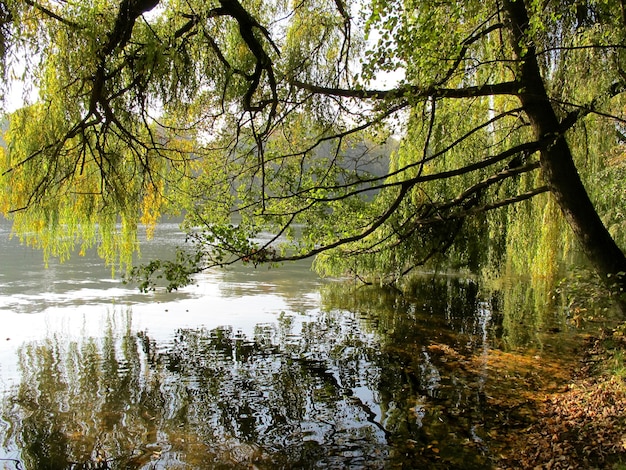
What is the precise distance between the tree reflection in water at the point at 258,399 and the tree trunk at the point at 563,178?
1.86m

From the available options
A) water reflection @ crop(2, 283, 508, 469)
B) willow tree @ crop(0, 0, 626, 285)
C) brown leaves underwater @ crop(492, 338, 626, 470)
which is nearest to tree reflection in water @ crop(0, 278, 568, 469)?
water reflection @ crop(2, 283, 508, 469)

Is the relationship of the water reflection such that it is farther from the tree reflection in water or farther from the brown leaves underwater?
the brown leaves underwater

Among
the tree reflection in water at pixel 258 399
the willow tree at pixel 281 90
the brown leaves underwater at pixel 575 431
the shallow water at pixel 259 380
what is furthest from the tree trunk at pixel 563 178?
the tree reflection in water at pixel 258 399

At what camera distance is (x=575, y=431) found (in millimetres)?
4105

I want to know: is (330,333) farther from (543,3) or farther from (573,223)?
(543,3)

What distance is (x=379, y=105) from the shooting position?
13.1 feet

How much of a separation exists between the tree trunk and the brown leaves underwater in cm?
121

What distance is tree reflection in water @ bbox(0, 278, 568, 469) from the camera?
4.12 meters

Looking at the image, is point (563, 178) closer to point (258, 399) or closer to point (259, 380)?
point (258, 399)

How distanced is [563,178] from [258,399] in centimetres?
376

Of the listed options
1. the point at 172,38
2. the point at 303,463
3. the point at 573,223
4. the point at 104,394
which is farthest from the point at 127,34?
the point at 104,394

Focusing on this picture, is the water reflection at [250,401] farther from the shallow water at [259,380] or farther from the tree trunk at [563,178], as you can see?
the tree trunk at [563,178]

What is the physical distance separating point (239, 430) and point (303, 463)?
0.89 meters

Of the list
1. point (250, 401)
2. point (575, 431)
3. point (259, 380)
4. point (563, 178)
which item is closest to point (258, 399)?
point (250, 401)
